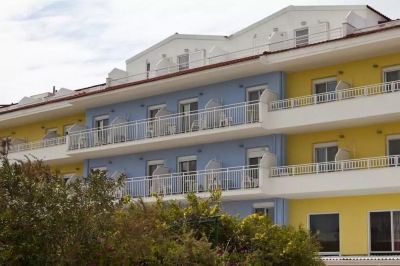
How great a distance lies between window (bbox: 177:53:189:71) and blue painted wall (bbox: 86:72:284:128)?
437cm

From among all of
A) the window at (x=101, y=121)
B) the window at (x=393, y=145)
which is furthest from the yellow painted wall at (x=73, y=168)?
the window at (x=393, y=145)

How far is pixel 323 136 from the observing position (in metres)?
31.2

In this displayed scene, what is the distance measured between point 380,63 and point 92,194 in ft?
61.5

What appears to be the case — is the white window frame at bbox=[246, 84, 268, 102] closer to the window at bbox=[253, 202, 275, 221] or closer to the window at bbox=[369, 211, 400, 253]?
the window at bbox=[253, 202, 275, 221]

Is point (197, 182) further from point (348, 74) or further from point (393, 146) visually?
point (393, 146)

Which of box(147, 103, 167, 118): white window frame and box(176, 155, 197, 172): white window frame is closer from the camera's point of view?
box(176, 155, 197, 172): white window frame

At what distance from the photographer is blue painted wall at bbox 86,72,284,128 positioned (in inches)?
1286

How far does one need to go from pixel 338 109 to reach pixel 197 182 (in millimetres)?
7565

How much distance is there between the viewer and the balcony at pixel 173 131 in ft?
105

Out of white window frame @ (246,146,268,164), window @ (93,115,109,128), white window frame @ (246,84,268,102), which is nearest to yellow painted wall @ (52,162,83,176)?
window @ (93,115,109,128)

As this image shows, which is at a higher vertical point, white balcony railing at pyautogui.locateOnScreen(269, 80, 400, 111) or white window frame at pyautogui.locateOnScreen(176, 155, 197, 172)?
white balcony railing at pyautogui.locateOnScreen(269, 80, 400, 111)

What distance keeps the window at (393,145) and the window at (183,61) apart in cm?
1506

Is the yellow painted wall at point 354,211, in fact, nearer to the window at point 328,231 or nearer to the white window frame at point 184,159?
the window at point 328,231

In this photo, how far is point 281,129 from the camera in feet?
103
